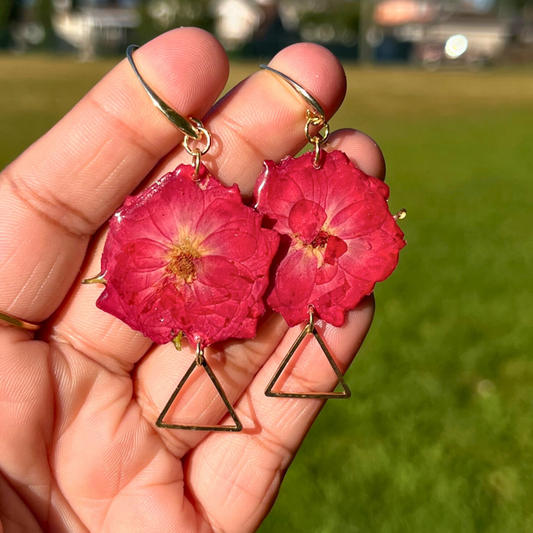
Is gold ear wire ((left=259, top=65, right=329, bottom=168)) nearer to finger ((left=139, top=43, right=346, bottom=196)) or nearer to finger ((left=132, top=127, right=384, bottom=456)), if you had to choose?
finger ((left=139, top=43, right=346, bottom=196))

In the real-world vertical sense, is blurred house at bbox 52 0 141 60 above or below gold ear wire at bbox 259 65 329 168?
below

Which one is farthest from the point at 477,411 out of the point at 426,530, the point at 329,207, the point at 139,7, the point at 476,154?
the point at 139,7

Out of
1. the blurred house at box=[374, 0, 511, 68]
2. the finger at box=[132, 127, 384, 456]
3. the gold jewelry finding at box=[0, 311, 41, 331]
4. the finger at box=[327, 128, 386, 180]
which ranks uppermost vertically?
the finger at box=[327, 128, 386, 180]

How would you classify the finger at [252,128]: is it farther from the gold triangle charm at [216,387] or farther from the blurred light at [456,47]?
the blurred light at [456,47]

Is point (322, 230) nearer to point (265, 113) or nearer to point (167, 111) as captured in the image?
point (265, 113)

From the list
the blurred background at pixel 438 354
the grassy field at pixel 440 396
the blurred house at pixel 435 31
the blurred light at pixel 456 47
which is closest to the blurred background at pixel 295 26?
the blurred house at pixel 435 31

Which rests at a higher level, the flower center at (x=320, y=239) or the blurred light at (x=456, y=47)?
the flower center at (x=320, y=239)

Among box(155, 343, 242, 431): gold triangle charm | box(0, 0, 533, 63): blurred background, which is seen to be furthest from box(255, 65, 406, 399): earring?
box(0, 0, 533, 63): blurred background
